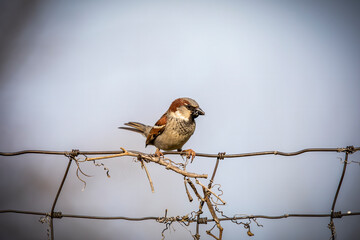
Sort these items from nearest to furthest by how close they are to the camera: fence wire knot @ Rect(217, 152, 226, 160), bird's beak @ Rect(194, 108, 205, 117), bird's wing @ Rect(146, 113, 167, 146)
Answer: fence wire knot @ Rect(217, 152, 226, 160), bird's beak @ Rect(194, 108, 205, 117), bird's wing @ Rect(146, 113, 167, 146)

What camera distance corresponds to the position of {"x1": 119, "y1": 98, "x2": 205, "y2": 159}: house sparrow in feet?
10.8

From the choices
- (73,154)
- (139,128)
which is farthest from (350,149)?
(139,128)

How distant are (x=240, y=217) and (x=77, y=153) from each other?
0.98 meters

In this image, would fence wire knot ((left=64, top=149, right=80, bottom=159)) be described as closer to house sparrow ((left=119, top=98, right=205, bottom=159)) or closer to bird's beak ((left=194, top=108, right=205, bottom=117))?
house sparrow ((left=119, top=98, right=205, bottom=159))

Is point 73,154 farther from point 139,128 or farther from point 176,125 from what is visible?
point 139,128

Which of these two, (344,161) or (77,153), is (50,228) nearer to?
(77,153)

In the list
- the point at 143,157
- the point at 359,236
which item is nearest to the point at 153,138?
the point at 143,157

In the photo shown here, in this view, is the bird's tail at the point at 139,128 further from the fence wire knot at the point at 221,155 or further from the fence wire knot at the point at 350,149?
the fence wire knot at the point at 350,149

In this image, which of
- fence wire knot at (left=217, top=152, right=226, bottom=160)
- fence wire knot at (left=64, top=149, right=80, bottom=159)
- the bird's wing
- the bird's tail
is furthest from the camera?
the bird's tail

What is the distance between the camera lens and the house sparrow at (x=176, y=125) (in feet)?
10.8

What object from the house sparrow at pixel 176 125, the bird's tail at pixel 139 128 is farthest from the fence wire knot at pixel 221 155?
the bird's tail at pixel 139 128

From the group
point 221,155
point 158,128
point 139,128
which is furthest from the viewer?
point 139,128

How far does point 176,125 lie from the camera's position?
3.30 meters

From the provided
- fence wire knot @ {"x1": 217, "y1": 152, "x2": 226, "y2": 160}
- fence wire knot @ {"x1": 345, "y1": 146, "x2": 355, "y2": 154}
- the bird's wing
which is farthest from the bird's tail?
fence wire knot @ {"x1": 345, "y1": 146, "x2": 355, "y2": 154}
